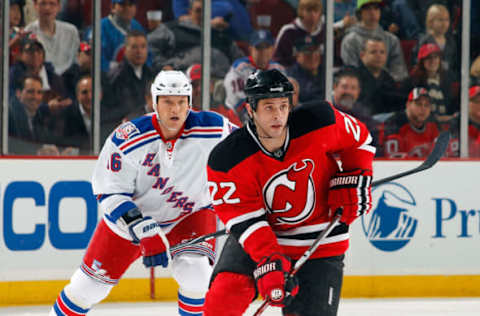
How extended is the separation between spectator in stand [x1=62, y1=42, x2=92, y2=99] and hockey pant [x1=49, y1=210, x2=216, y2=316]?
1781 mm

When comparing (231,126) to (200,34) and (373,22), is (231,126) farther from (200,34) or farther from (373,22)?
(373,22)

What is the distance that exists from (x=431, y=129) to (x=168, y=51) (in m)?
1.67

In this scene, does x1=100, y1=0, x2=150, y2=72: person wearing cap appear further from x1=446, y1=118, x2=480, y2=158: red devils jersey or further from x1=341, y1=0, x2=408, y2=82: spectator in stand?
x1=446, y1=118, x2=480, y2=158: red devils jersey

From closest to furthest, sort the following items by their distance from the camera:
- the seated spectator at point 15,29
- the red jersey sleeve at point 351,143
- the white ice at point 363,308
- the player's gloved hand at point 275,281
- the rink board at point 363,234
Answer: the player's gloved hand at point 275,281 → the red jersey sleeve at point 351,143 → the white ice at point 363,308 → the rink board at point 363,234 → the seated spectator at point 15,29

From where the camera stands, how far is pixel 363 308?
4684 millimetres

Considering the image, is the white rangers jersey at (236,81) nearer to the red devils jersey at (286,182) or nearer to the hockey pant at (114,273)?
the hockey pant at (114,273)

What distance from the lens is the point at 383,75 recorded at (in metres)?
5.43

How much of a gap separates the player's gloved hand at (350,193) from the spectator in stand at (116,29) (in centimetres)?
262

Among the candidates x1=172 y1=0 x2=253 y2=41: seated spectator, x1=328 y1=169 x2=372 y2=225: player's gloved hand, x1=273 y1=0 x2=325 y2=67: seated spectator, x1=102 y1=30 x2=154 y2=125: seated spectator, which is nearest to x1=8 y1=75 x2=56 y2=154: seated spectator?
x1=102 y1=30 x2=154 y2=125: seated spectator

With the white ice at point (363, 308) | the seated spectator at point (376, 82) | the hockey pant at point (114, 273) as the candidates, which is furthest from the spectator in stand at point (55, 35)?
the hockey pant at point (114, 273)

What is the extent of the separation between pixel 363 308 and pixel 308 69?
1487mm

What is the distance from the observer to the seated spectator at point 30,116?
4938mm

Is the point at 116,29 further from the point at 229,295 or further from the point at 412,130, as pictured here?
the point at 229,295

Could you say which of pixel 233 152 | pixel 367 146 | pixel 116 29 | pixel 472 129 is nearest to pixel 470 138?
pixel 472 129
